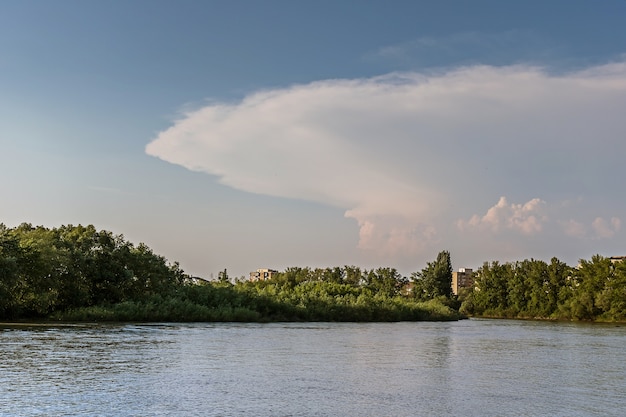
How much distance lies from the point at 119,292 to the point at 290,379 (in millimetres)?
45637

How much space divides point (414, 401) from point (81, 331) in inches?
1174

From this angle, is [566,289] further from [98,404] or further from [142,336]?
[98,404]

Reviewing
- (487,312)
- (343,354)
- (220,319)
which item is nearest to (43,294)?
(220,319)

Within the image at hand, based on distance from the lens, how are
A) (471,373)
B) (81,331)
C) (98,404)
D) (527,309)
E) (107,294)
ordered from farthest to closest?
(527,309) < (107,294) < (81,331) < (471,373) < (98,404)

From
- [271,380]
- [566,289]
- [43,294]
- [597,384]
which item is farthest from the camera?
[566,289]

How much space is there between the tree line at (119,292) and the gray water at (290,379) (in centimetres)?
1618

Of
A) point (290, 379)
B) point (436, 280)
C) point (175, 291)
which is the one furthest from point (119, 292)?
point (436, 280)

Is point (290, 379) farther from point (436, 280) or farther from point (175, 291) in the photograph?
point (436, 280)

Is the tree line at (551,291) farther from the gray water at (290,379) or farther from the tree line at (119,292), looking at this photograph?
the gray water at (290,379)

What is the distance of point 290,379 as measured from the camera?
22.5 metres

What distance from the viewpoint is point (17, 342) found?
32.4 meters

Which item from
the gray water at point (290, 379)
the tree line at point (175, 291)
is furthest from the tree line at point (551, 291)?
the gray water at point (290, 379)

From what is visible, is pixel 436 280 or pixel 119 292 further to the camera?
pixel 436 280

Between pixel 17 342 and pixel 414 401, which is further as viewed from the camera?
pixel 17 342
